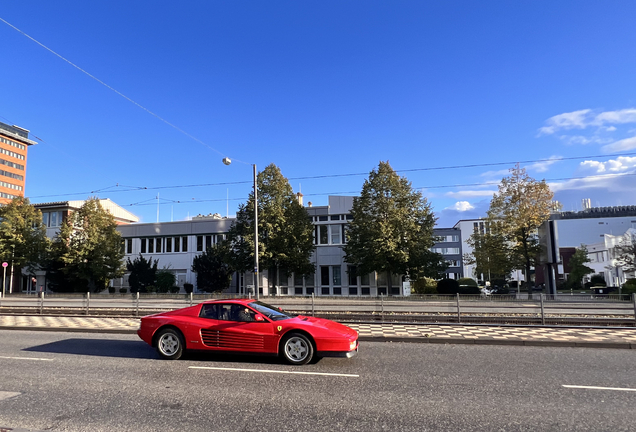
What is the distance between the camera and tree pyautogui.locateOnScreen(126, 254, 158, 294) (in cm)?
4169

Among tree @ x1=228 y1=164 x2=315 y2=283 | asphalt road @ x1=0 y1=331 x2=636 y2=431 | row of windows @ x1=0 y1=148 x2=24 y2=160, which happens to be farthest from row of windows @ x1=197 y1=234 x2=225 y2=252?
row of windows @ x1=0 y1=148 x2=24 y2=160

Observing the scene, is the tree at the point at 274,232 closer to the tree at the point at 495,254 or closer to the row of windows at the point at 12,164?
the tree at the point at 495,254

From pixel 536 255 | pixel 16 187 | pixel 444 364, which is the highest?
pixel 16 187

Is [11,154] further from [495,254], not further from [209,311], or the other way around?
[209,311]

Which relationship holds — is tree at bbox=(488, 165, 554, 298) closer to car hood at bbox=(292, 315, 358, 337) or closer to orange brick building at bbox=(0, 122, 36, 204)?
car hood at bbox=(292, 315, 358, 337)

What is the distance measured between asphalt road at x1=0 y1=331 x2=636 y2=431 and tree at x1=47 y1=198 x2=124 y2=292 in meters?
33.3

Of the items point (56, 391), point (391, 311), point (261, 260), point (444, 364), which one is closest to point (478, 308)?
point (391, 311)

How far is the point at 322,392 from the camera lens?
6.41 meters

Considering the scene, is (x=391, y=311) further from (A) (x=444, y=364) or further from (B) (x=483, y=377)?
(B) (x=483, y=377)

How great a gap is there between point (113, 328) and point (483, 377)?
12.1 meters

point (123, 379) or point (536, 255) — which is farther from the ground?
point (536, 255)

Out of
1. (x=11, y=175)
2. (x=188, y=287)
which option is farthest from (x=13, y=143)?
(x=188, y=287)

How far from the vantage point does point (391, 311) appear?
16.5m

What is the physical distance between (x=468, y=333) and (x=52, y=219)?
51713 mm
